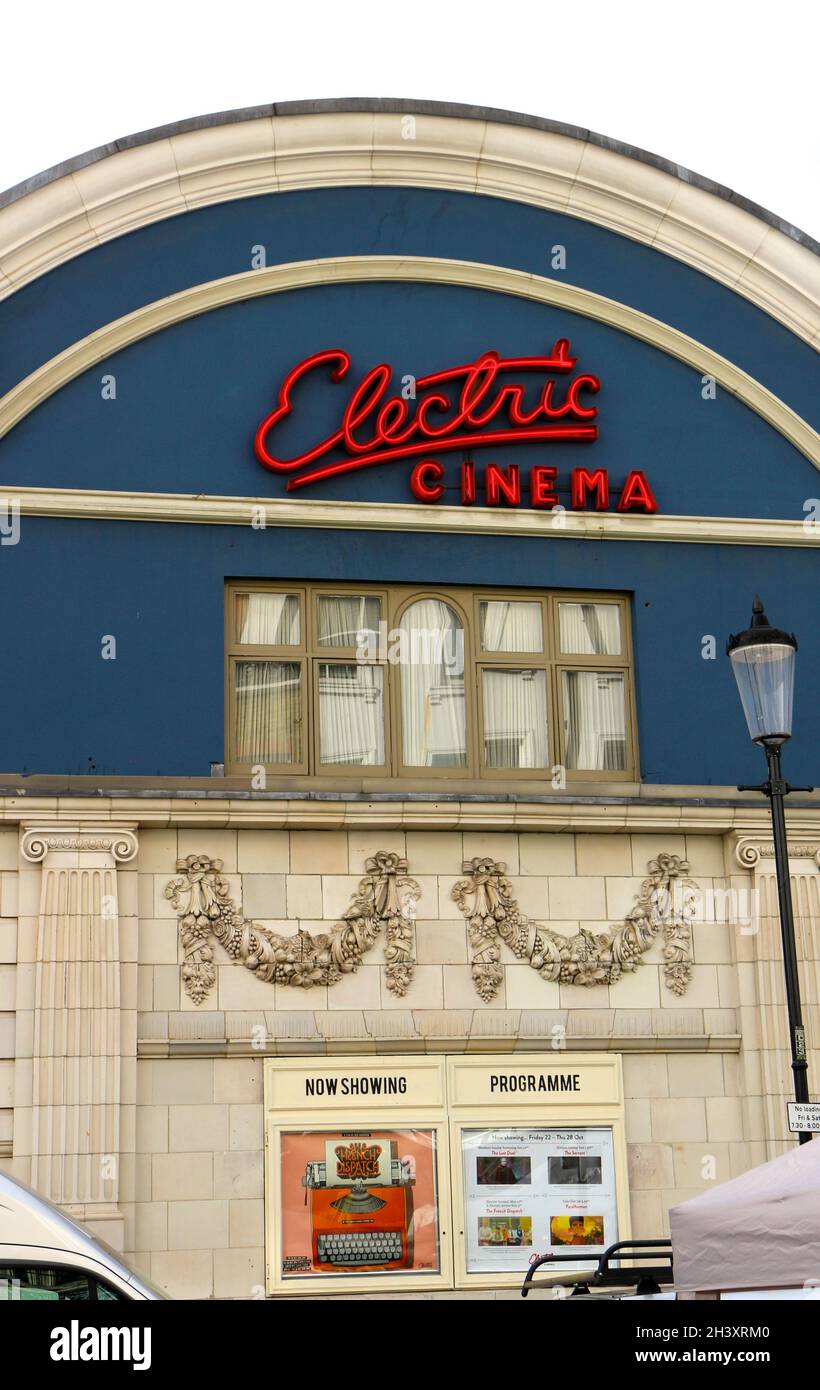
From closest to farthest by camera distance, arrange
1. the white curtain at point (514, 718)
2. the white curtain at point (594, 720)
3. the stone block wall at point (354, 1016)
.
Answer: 1. the stone block wall at point (354, 1016)
2. the white curtain at point (514, 718)
3. the white curtain at point (594, 720)

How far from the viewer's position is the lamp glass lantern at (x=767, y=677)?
14594 millimetres

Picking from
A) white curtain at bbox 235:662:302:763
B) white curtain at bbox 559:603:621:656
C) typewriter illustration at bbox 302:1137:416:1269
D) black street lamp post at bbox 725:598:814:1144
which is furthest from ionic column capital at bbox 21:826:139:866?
black street lamp post at bbox 725:598:814:1144

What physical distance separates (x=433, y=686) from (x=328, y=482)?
90.8 inches

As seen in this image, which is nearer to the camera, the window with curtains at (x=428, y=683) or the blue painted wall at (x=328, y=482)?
the blue painted wall at (x=328, y=482)

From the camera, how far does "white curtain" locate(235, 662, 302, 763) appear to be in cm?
1861

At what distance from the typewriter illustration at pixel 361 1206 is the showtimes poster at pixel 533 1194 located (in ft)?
2.03

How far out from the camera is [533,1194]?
58.7 feet

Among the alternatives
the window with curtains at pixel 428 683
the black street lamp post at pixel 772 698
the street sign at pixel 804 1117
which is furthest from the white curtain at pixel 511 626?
the street sign at pixel 804 1117

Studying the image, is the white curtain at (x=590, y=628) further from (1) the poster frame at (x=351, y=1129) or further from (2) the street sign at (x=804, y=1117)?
(2) the street sign at (x=804, y=1117)

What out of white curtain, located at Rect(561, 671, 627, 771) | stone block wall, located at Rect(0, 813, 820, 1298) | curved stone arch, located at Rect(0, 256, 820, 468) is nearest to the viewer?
stone block wall, located at Rect(0, 813, 820, 1298)

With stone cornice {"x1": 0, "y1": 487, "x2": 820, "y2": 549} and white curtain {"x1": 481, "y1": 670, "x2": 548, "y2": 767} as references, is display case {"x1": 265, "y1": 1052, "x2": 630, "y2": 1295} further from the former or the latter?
stone cornice {"x1": 0, "y1": 487, "x2": 820, "y2": 549}

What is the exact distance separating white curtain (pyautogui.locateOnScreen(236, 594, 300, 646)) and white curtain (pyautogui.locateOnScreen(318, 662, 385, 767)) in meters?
0.49

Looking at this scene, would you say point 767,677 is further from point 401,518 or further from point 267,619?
point 267,619
